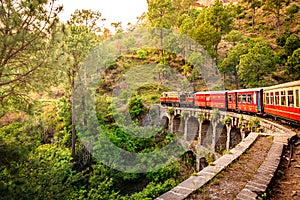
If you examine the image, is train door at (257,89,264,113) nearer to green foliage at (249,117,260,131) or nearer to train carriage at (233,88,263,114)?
train carriage at (233,88,263,114)

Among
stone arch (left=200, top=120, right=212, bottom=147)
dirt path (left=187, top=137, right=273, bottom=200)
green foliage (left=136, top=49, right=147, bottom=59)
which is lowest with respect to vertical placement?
stone arch (left=200, top=120, right=212, bottom=147)

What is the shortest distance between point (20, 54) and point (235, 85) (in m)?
24.7

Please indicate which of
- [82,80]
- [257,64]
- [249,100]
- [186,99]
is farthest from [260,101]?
[82,80]

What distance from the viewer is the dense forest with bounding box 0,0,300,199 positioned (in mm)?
6016

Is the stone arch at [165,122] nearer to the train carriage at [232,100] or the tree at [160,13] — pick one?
the train carriage at [232,100]

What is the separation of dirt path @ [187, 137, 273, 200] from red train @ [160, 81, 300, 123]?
12.0ft

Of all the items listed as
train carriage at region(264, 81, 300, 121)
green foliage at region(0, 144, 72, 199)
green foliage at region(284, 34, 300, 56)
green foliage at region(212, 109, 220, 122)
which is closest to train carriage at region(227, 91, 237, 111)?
green foliage at region(212, 109, 220, 122)

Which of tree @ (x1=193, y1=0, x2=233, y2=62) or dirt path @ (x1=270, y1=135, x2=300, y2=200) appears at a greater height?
tree @ (x1=193, y1=0, x2=233, y2=62)

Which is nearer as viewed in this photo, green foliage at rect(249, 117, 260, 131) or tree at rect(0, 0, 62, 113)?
tree at rect(0, 0, 62, 113)

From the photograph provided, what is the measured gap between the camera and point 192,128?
19016 mm

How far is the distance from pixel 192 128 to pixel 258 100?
7.83 m

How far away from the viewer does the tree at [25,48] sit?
5.42 metres

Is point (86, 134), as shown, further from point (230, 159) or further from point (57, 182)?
point (230, 159)

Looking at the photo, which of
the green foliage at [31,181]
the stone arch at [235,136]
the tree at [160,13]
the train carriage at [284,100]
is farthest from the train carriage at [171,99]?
the green foliage at [31,181]
